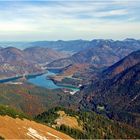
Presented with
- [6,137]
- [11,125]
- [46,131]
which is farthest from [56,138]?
[6,137]

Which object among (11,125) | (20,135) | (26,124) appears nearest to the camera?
(20,135)

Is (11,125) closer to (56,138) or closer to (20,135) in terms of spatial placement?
(20,135)

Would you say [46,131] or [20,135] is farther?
[46,131]

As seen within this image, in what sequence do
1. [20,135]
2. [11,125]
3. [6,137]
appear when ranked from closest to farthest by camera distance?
[6,137]
[20,135]
[11,125]

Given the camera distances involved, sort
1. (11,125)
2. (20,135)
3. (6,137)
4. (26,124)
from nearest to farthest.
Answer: (6,137), (20,135), (11,125), (26,124)

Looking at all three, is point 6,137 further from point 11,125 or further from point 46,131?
point 46,131

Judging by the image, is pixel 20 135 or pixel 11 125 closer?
pixel 20 135

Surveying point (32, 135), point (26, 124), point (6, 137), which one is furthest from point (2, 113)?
point (6, 137)

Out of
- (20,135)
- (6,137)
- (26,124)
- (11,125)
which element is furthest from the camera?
(26,124)

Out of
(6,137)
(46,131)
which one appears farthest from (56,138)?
(6,137)
